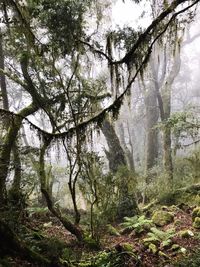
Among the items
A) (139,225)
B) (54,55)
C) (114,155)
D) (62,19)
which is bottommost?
(139,225)

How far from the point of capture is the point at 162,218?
9.04m

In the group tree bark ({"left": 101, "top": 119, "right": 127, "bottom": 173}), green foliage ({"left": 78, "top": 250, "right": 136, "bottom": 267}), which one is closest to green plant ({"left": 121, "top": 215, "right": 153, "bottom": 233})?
green foliage ({"left": 78, "top": 250, "right": 136, "bottom": 267})

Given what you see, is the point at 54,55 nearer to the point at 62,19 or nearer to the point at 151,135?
the point at 62,19

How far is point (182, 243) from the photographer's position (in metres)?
7.04

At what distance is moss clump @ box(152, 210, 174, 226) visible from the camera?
29.1 ft

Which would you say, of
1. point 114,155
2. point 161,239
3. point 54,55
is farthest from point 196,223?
point 54,55

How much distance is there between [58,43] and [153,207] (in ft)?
21.1

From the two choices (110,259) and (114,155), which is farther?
(114,155)

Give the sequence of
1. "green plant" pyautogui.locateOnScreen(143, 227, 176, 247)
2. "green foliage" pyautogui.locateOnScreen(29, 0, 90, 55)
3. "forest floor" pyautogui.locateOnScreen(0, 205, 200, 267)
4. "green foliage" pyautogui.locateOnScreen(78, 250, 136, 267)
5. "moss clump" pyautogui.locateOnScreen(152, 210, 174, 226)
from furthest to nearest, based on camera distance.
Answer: "moss clump" pyautogui.locateOnScreen(152, 210, 174, 226) < "green foliage" pyautogui.locateOnScreen(29, 0, 90, 55) < "green plant" pyautogui.locateOnScreen(143, 227, 176, 247) < "forest floor" pyautogui.locateOnScreen(0, 205, 200, 267) < "green foliage" pyautogui.locateOnScreen(78, 250, 136, 267)

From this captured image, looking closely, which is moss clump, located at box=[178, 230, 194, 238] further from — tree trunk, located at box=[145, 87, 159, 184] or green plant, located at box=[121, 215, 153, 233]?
tree trunk, located at box=[145, 87, 159, 184]

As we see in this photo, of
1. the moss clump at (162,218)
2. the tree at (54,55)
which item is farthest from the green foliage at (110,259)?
the moss clump at (162,218)

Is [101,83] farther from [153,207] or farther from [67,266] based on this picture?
[67,266]

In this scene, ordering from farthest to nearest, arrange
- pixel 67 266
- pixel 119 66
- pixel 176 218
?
pixel 176 218, pixel 119 66, pixel 67 266

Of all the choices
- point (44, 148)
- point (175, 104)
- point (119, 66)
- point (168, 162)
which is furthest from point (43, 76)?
point (175, 104)
